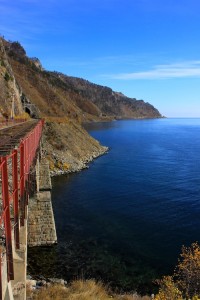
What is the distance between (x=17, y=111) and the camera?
85.1 metres

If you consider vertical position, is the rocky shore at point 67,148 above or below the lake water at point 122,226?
above

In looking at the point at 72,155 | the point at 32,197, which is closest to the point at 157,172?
the point at 72,155

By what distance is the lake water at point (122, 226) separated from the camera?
2456cm

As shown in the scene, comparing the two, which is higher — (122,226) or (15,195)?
(15,195)

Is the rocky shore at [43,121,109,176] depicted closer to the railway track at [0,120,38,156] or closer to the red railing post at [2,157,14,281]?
the railway track at [0,120,38,156]

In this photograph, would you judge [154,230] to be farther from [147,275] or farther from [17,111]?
[17,111]

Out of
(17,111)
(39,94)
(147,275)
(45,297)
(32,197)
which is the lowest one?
(147,275)

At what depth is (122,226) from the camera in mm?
32344

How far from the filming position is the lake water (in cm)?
2456

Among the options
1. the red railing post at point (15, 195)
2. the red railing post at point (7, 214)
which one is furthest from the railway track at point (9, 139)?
the red railing post at point (7, 214)

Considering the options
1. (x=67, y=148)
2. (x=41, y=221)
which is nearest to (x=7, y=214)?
(x=41, y=221)

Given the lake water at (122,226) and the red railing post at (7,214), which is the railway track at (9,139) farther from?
the lake water at (122,226)

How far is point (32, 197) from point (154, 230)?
11.3m

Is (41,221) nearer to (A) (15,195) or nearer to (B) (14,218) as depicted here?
(B) (14,218)
